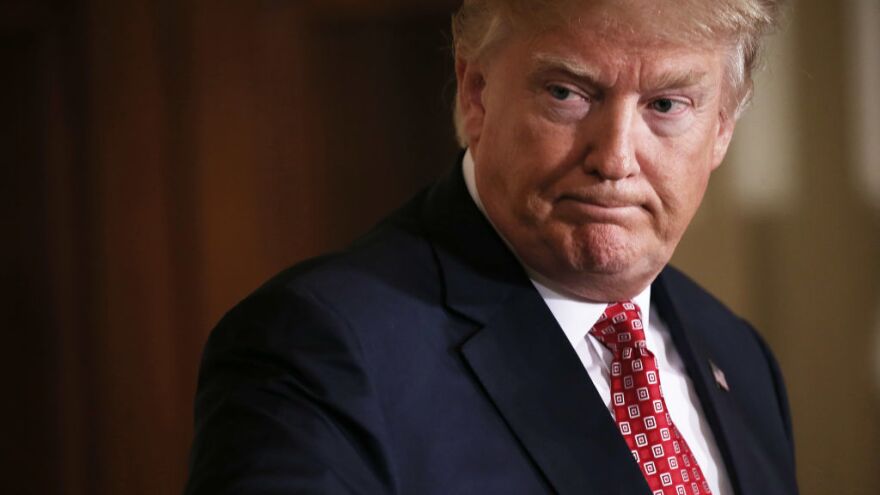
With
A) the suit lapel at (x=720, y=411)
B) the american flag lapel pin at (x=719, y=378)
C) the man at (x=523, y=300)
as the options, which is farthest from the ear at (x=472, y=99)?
the american flag lapel pin at (x=719, y=378)

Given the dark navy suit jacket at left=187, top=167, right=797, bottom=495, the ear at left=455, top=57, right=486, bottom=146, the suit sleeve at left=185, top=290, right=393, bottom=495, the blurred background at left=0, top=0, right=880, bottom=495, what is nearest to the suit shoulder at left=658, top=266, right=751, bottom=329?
the dark navy suit jacket at left=187, top=167, right=797, bottom=495

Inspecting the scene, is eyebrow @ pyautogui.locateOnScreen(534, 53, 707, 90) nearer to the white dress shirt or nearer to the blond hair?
the blond hair

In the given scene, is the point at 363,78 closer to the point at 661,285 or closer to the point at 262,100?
the point at 262,100

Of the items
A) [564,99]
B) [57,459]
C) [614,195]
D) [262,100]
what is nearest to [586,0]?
[564,99]

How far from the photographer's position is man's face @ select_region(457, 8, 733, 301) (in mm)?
1436

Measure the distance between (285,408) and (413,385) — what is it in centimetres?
20

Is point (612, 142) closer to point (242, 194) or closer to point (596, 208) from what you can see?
point (596, 208)

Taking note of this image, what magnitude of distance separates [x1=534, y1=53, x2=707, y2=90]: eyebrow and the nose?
37 millimetres

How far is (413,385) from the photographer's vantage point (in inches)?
53.9

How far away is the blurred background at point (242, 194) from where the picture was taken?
3168 millimetres

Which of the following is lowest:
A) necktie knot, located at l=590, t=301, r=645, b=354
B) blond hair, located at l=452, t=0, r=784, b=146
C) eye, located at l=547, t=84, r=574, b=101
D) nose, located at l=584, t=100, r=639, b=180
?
necktie knot, located at l=590, t=301, r=645, b=354

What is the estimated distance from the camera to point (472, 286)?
1.51 m

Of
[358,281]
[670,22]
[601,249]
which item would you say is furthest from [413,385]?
[670,22]

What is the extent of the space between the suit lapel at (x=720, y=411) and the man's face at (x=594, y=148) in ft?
0.75
